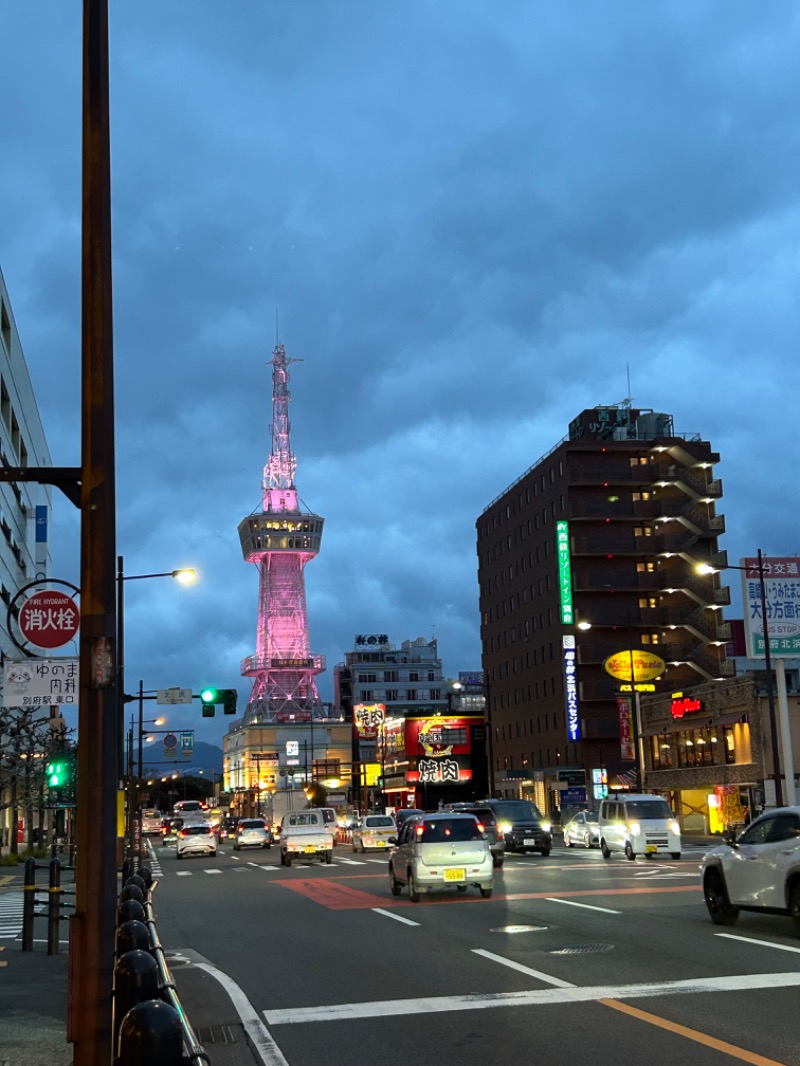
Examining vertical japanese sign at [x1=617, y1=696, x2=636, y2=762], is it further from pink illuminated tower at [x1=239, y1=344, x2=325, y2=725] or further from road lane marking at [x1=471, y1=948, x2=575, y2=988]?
pink illuminated tower at [x1=239, y1=344, x2=325, y2=725]

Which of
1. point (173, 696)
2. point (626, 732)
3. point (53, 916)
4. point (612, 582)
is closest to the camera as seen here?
point (53, 916)

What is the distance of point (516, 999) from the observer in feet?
37.3

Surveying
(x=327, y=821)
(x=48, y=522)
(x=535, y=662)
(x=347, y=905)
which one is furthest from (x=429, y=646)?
(x=347, y=905)

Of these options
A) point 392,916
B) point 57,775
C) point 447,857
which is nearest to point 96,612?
point 392,916

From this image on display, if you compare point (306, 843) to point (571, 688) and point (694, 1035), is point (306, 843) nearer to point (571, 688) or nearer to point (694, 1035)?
point (694, 1035)

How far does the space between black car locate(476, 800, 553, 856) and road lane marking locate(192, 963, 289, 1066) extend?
88.7ft

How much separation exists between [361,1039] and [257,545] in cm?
15998

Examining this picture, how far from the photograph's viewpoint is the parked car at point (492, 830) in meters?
34.7

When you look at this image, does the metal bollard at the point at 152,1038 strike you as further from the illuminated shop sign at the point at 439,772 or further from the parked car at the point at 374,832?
the illuminated shop sign at the point at 439,772

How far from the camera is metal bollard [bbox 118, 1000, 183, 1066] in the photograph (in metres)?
4.33

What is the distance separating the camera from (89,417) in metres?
8.05

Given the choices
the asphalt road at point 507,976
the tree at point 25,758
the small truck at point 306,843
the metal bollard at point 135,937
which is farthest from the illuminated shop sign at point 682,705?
the metal bollard at point 135,937

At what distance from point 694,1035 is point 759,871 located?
7144 millimetres

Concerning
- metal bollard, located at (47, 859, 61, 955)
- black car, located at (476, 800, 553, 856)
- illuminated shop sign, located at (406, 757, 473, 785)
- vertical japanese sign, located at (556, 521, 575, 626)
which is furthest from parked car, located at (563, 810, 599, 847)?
illuminated shop sign, located at (406, 757, 473, 785)
